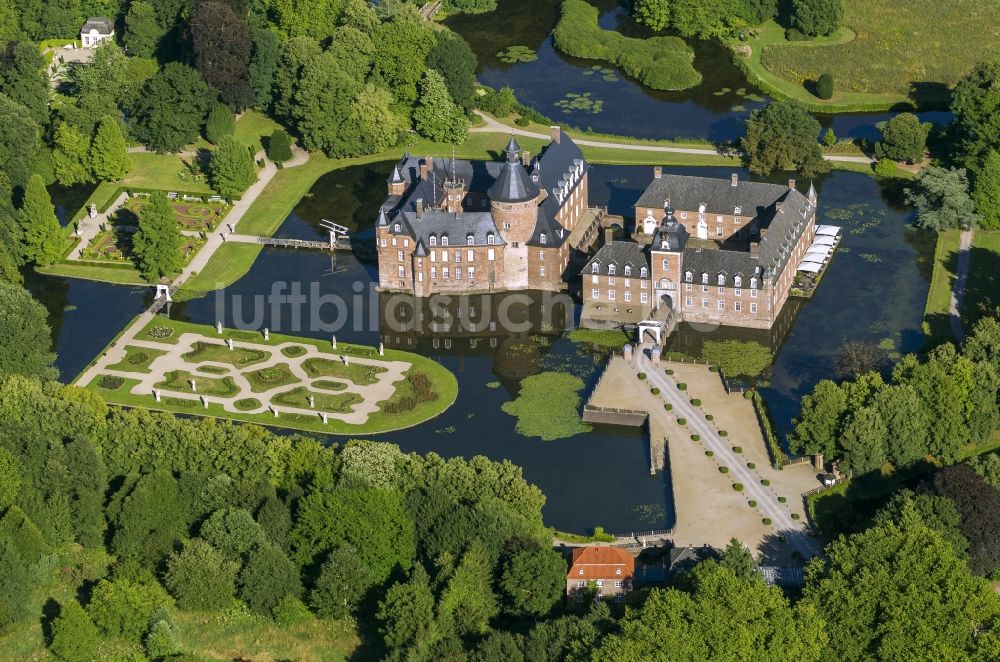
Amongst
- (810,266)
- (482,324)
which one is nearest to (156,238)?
(482,324)

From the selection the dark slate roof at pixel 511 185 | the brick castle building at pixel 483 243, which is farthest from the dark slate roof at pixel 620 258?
the dark slate roof at pixel 511 185

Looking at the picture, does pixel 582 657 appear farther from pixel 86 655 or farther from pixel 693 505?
pixel 86 655

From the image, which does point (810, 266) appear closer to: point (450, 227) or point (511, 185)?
point (511, 185)

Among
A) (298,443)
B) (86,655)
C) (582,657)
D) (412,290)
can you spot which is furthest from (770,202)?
(86,655)

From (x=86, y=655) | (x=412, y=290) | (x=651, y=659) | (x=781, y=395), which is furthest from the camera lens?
(x=412, y=290)

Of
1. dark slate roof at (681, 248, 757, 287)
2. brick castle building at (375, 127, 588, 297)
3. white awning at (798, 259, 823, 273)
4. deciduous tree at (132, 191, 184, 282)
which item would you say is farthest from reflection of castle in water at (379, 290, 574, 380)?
white awning at (798, 259, 823, 273)
